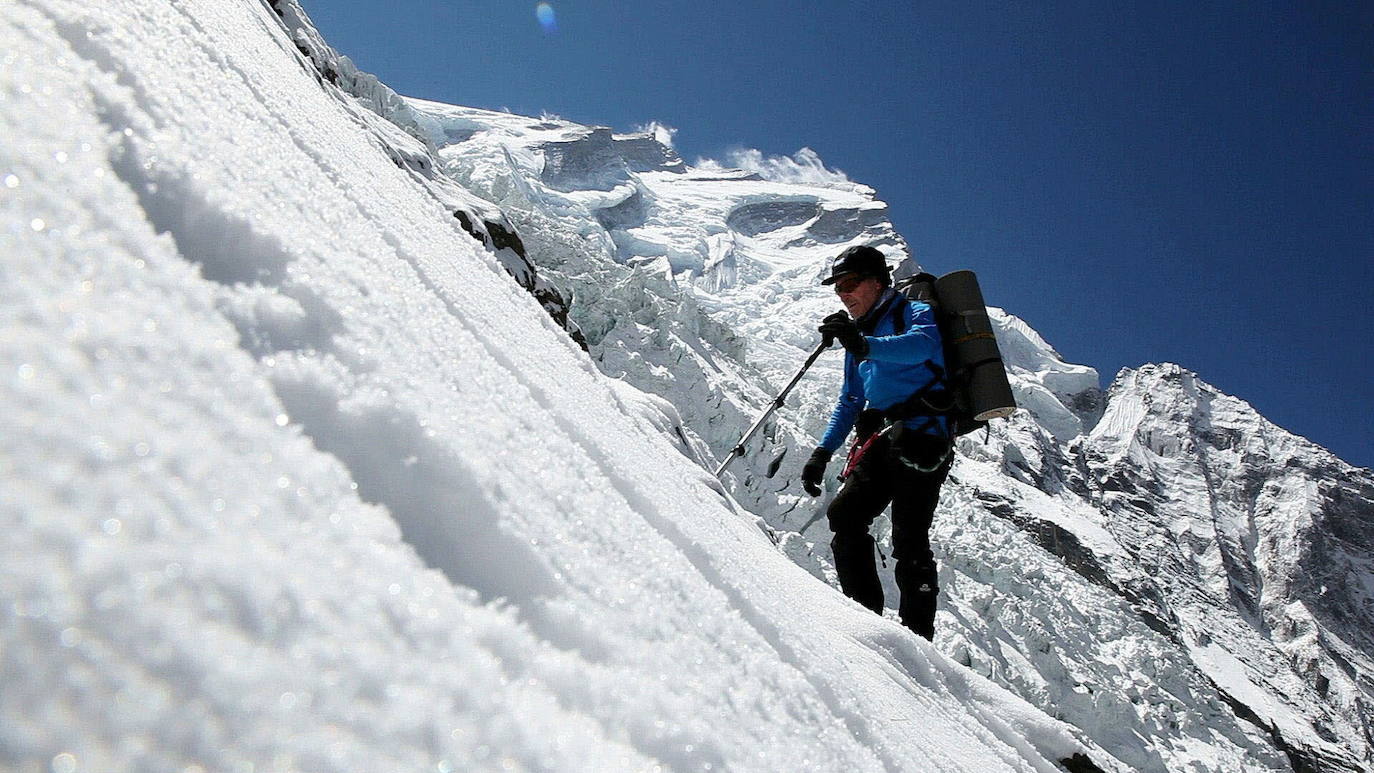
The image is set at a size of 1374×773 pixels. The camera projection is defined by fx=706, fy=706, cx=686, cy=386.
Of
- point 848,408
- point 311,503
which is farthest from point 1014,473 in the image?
point 311,503

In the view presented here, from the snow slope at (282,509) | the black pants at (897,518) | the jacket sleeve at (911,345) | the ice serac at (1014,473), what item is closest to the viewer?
the snow slope at (282,509)

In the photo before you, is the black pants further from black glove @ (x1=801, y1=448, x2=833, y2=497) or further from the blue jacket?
black glove @ (x1=801, y1=448, x2=833, y2=497)

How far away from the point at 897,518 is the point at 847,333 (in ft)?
3.25

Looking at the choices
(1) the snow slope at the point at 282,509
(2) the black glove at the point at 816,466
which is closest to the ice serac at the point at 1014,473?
(2) the black glove at the point at 816,466

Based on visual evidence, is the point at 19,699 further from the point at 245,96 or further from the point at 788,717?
the point at 245,96

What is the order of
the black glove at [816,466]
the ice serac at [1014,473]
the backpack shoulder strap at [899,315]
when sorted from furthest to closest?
the ice serac at [1014,473] < the black glove at [816,466] < the backpack shoulder strap at [899,315]

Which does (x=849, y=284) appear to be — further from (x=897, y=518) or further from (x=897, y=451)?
(x=897, y=518)

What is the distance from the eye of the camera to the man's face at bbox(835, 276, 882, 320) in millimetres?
3986

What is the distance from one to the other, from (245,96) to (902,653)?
264 centimetres

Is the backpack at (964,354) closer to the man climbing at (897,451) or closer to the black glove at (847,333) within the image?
the man climbing at (897,451)

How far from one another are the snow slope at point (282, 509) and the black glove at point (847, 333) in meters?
2.26

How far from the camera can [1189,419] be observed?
127 meters

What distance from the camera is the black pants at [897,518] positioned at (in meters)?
3.60

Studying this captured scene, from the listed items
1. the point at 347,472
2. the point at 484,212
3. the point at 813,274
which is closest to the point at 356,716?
the point at 347,472
